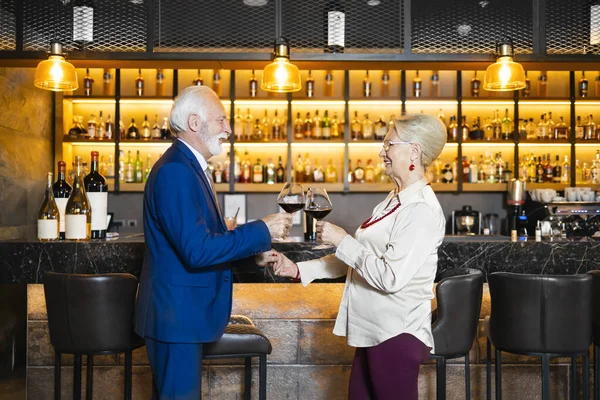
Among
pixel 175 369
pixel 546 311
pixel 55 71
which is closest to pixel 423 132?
pixel 546 311

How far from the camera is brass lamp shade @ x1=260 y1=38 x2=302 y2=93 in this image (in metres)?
3.61

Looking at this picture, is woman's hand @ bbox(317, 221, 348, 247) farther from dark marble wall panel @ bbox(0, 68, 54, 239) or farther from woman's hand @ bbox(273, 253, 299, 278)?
dark marble wall panel @ bbox(0, 68, 54, 239)

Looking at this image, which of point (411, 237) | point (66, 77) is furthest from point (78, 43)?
point (411, 237)

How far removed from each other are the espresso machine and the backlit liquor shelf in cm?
21

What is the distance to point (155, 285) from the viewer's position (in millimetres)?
1864

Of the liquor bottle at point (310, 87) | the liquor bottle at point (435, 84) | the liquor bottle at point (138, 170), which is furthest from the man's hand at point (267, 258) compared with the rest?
the liquor bottle at point (435, 84)

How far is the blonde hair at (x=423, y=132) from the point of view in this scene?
6.75 ft

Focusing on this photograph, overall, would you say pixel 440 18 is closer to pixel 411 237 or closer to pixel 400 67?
pixel 400 67

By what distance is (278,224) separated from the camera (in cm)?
196

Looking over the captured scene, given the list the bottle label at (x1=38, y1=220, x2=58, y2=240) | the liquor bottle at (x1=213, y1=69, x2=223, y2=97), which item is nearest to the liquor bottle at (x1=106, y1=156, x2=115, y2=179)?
the liquor bottle at (x1=213, y1=69, x2=223, y2=97)

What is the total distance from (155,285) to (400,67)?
9.11ft

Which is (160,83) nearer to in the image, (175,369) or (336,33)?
(336,33)

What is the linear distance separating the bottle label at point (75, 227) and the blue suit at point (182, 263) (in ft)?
4.14

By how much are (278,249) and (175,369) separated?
0.99 m
